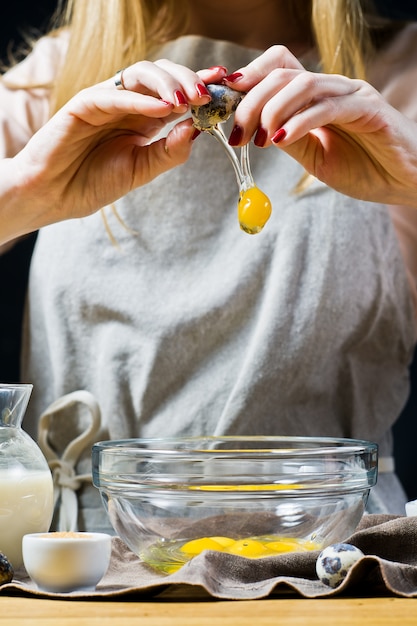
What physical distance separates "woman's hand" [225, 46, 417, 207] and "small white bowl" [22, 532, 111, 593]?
42 cm

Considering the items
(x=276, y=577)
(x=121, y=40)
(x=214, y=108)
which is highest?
(x=121, y=40)

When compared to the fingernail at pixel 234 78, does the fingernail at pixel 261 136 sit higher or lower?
lower

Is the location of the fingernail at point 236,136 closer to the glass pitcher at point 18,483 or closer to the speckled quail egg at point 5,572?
the glass pitcher at point 18,483

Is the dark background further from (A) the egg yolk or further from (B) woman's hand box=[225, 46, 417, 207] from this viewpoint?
(A) the egg yolk

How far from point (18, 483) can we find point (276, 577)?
0.79 ft

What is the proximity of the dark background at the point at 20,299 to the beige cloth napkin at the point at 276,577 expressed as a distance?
1332 mm

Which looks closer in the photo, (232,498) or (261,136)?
(232,498)

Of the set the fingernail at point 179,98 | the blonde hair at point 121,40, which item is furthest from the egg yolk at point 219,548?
the blonde hair at point 121,40

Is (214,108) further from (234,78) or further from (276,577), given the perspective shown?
(276,577)

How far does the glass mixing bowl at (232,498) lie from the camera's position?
2.21 feet

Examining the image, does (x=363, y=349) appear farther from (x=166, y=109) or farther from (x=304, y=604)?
(x=304, y=604)

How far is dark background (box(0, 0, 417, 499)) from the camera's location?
1.99 m

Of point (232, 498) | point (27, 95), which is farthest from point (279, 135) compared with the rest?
point (27, 95)

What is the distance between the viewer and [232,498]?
2.20 feet
